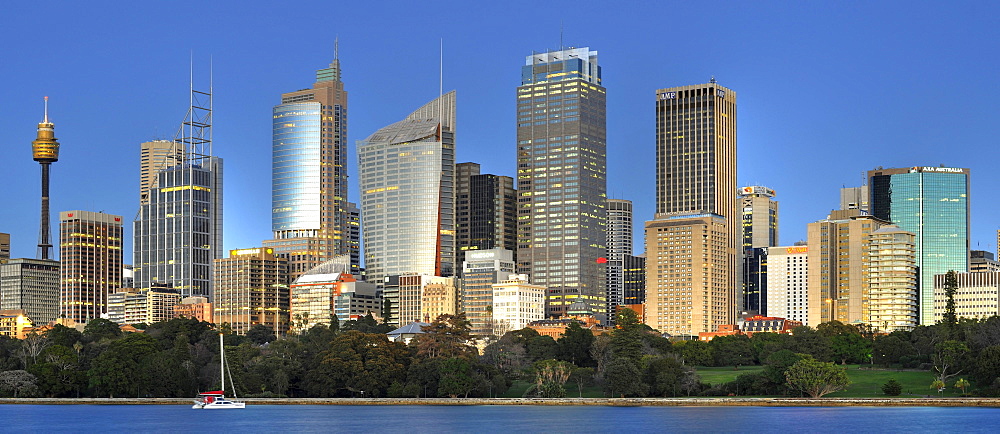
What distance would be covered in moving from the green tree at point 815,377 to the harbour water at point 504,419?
665cm

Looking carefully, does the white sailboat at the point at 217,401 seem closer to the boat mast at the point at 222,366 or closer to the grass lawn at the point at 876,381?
the boat mast at the point at 222,366

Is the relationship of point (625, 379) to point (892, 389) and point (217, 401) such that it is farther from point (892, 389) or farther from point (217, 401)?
point (217, 401)

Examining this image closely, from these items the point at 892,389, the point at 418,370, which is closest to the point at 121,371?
the point at 418,370

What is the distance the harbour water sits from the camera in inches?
5344

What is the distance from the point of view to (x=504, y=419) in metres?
150

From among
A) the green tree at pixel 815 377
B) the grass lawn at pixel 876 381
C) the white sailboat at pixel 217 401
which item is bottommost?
the white sailboat at pixel 217 401

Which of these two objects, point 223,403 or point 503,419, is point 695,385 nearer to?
point 503,419

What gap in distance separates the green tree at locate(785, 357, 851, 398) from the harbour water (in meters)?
6.65

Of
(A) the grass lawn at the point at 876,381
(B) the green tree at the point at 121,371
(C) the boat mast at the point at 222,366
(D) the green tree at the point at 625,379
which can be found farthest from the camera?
(B) the green tree at the point at 121,371

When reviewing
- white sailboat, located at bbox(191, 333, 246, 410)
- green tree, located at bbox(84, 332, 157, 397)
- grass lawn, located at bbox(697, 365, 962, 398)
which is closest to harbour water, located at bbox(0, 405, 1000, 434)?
white sailboat, located at bbox(191, 333, 246, 410)

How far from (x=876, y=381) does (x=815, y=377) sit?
1713 centimetres

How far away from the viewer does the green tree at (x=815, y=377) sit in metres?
168

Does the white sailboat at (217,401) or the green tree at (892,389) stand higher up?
the green tree at (892,389)

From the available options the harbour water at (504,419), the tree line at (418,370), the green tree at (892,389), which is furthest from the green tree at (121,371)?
the green tree at (892,389)
